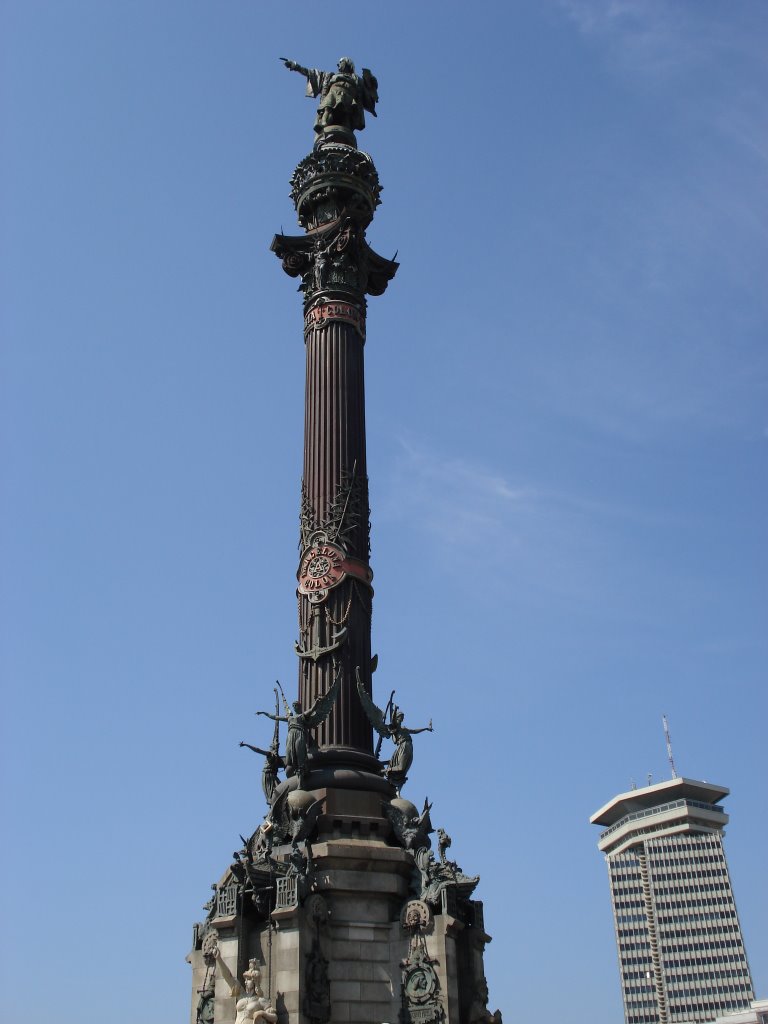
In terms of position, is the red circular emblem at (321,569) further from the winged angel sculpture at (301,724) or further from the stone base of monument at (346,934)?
the stone base of monument at (346,934)

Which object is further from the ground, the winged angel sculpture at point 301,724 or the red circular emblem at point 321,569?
the red circular emblem at point 321,569

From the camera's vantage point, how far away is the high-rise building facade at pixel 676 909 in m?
144

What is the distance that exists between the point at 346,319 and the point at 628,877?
466ft

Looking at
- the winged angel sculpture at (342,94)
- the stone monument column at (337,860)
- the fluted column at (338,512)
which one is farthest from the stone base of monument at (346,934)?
the winged angel sculpture at (342,94)

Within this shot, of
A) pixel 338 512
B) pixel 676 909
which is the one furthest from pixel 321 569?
pixel 676 909

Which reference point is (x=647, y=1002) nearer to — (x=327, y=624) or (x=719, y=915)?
(x=719, y=915)

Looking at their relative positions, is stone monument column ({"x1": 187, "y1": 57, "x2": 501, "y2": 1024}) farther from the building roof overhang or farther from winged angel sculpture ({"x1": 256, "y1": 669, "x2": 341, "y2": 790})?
the building roof overhang

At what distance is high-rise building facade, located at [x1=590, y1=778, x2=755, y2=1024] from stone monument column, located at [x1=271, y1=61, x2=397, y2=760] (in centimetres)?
13425

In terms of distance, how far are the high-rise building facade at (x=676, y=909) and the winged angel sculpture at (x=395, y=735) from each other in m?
133

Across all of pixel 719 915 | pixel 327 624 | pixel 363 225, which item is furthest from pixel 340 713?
pixel 719 915

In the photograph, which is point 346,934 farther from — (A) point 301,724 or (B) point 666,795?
(B) point 666,795

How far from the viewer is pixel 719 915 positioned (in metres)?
148

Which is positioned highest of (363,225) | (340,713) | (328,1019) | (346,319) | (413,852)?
(363,225)

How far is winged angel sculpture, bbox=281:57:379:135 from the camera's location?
38.6m
